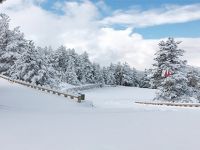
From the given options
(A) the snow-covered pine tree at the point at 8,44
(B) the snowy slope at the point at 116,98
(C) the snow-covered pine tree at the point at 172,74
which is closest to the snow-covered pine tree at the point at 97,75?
(B) the snowy slope at the point at 116,98

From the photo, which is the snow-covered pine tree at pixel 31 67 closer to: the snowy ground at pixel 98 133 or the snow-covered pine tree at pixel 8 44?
the snow-covered pine tree at pixel 8 44

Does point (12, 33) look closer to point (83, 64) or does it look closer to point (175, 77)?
point (175, 77)

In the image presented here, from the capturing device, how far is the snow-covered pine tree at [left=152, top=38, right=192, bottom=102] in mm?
49469

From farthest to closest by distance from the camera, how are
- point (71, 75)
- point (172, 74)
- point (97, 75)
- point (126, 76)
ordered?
point (126, 76)
point (97, 75)
point (71, 75)
point (172, 74)

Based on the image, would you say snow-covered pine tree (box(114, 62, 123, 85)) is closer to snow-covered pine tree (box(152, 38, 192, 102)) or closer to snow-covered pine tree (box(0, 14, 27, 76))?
snow-covered pine tree (box(0, 14, 27, 76))

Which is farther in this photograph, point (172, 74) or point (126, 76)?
point (126, 76)

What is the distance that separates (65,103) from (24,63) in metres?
25.7

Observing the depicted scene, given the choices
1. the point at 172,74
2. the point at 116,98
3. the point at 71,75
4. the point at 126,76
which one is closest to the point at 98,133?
the point at 172,74

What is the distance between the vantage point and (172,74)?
50.3 m

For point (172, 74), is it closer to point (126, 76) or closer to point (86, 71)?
point (86, 71)

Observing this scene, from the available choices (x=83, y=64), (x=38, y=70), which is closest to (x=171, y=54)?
(x=38, y=70)

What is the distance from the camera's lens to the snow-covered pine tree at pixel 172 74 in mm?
49469

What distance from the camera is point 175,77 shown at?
4931cm

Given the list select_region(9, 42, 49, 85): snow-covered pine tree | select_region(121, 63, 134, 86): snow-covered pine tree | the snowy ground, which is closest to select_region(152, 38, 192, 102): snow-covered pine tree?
select_region(9, 42, 49, 85): snow-covered pine tree
